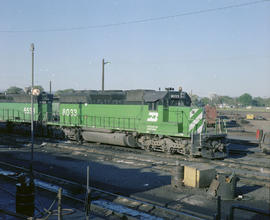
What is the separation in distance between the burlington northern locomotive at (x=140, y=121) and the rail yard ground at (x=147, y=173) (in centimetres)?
80

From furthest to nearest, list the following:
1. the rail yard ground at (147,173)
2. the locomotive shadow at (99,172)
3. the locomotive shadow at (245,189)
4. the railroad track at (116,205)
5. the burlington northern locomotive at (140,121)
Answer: the burlington northern locomotive at (140,121)
the locomotive shadow at (99,172)
the locomotive shadow at (245,189)
the rail yard ground at (147,173)
the railroad track at (116,205)

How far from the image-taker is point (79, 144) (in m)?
21.5

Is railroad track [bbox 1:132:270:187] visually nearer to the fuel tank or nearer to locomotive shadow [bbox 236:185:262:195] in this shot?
locomotive shadow [bbox 236:185:262:195]

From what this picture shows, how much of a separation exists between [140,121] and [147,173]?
5.38 m

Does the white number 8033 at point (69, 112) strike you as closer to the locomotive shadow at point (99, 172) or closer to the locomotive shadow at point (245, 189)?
the locomotive shadow at point (99, 172)

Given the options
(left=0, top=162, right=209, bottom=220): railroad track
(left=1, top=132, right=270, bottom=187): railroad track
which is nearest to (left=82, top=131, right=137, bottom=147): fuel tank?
(left=1, top=132, right=270, bottom=187): railroad track

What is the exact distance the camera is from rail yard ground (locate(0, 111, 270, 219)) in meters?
8.89

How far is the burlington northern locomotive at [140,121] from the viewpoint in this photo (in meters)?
15.6

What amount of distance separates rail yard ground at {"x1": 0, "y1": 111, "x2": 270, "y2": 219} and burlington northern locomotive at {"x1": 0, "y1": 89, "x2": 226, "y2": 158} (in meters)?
0.80

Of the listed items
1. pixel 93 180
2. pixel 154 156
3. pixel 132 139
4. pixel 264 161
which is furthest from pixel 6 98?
pixel 264 161

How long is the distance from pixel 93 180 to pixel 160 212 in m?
4.27

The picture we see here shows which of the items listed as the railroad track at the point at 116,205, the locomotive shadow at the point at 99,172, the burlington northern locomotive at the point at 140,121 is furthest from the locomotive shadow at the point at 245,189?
the burlington northern locomotive at the point at 140,121

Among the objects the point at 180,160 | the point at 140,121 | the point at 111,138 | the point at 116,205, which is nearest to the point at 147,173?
the point at 180,160

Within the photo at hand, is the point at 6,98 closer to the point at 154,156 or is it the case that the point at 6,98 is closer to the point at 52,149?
the point at 52,149
